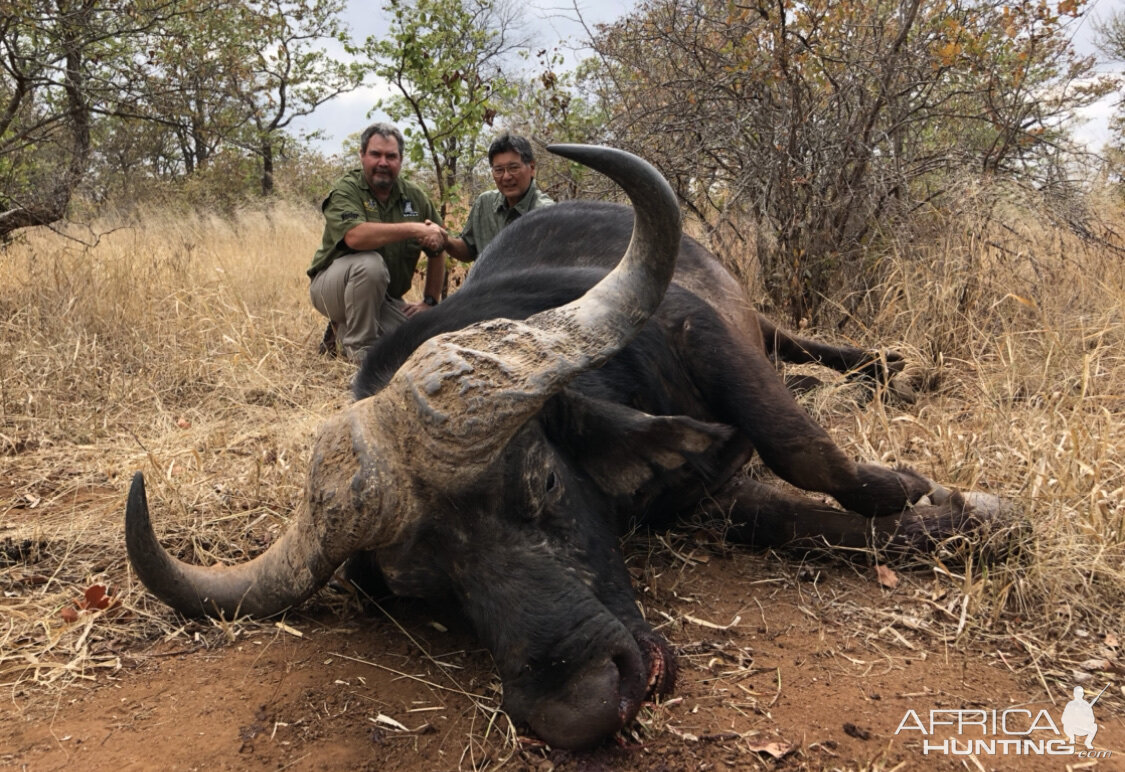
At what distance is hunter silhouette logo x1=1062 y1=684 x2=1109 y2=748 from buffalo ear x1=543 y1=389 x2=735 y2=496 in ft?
3.64

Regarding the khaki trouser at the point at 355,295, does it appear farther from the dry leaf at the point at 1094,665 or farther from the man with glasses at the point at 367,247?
the dry leaf at the point at 1094,665

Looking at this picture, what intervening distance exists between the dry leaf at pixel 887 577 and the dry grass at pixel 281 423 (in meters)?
0.10

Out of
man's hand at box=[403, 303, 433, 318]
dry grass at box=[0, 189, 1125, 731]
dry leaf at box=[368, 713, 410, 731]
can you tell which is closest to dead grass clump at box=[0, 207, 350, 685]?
dry grass at box=[0, 189, 1125, 731]

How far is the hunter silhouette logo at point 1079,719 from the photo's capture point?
204 cm

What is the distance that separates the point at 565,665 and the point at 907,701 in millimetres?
966

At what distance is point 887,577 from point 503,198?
173 inches

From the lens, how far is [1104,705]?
216cm

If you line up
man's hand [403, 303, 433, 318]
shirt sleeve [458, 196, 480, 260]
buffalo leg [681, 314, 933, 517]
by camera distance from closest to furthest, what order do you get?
buffalo leg [681, 314, 933, 517] → man's hand [403, 303, 433, 318] → shirt sleeve [458, 196, 480, 260]

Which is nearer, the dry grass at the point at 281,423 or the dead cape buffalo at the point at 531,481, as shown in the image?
the dead cape buffalo at the point at 531,481

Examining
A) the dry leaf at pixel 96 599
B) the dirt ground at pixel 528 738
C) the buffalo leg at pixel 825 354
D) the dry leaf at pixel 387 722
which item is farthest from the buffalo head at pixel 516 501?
the buffalo leg at pixel 825 354

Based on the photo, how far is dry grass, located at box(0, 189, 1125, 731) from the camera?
2.62m

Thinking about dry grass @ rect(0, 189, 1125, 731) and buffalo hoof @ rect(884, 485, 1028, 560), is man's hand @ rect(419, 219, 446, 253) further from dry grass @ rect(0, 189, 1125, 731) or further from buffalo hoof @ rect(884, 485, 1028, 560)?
buffalo hoof @ rect(884, 485, 1028, 560)

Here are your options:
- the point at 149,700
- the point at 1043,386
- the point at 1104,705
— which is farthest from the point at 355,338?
the point at 1104,705

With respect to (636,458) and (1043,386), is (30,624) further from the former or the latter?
(1043,386)
